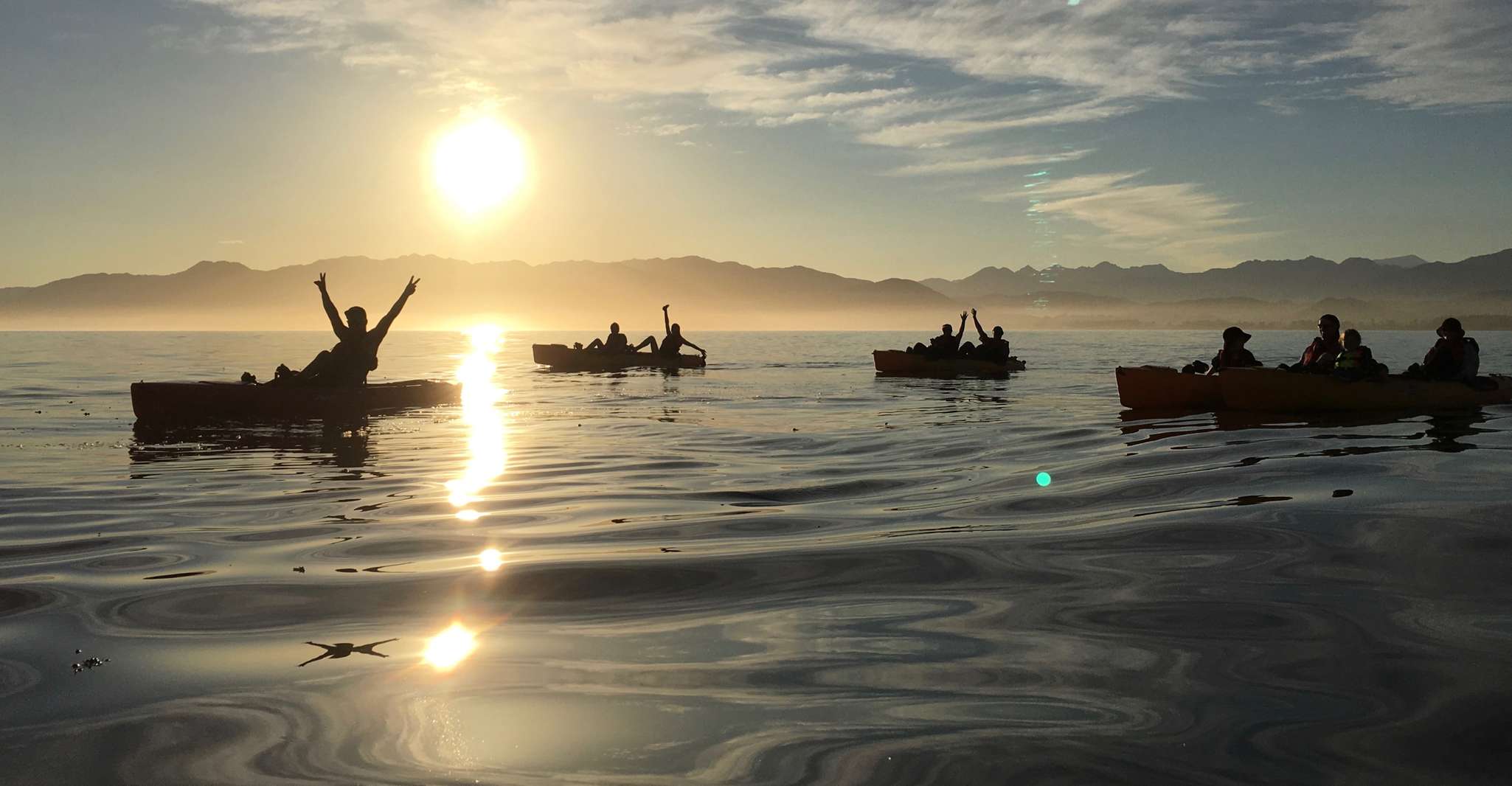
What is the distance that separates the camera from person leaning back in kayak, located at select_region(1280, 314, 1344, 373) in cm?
1836

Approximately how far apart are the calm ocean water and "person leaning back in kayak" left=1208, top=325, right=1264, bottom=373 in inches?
293

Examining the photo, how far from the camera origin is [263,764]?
3521 millimetres

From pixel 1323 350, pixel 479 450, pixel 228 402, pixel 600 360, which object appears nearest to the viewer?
pixel 479 450

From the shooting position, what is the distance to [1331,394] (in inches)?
707

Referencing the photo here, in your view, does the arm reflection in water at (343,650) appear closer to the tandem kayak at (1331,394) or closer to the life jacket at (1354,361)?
the tandem kayak at (1331,394)

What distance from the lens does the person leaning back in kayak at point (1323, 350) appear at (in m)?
18.4

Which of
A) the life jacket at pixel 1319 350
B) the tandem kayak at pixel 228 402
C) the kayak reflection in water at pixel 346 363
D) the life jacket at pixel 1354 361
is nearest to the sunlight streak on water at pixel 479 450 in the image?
the kayak reflection in water at pixel 346 363

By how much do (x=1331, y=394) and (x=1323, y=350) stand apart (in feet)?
6.18

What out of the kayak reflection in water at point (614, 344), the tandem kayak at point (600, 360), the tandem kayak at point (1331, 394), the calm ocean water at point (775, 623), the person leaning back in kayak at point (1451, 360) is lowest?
the calm ocean water at point (775, 623)

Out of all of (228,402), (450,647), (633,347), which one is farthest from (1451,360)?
(633,347)

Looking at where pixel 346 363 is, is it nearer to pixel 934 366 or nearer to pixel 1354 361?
pixel 1354 361

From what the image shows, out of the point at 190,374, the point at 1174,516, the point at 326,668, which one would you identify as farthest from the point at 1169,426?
the point at 190,374

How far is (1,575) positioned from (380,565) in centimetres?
233

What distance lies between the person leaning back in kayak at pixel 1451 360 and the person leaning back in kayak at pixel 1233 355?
2.71 metres
